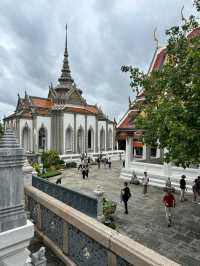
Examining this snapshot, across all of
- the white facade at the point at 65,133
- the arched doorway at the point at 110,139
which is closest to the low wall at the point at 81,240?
the white facade at the point at 65,133

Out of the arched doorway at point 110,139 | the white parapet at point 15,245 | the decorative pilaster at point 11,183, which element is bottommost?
the white parapet at point 15,245

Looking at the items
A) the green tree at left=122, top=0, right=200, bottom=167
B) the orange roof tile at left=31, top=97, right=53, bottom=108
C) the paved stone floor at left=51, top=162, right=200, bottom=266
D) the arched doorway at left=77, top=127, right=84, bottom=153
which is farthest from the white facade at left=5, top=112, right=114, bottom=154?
the green tree at left=122, top=0, right=200, bottom=167

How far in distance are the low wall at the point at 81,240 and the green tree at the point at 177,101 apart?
355 cm

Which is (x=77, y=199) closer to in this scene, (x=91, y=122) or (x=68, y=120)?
(x=68, y=120)

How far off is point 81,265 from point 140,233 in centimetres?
575

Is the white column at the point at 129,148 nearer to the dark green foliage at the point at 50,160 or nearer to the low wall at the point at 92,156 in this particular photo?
the dark green foliage at the point at 50,160

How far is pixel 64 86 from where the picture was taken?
44.7m

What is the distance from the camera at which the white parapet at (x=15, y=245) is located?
3.00m

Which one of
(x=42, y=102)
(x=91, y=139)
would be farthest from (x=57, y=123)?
(x=91, y=139)

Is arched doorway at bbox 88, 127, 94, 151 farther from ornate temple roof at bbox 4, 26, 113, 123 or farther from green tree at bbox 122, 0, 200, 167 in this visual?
Result: green tree at bbox 122, 0, 200, 167

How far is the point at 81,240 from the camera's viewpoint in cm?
493

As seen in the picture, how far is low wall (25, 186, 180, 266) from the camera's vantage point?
12.2ft

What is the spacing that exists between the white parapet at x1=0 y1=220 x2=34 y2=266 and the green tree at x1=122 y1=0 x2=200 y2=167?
15.9 ft

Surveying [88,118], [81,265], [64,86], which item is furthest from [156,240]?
[64,86]
